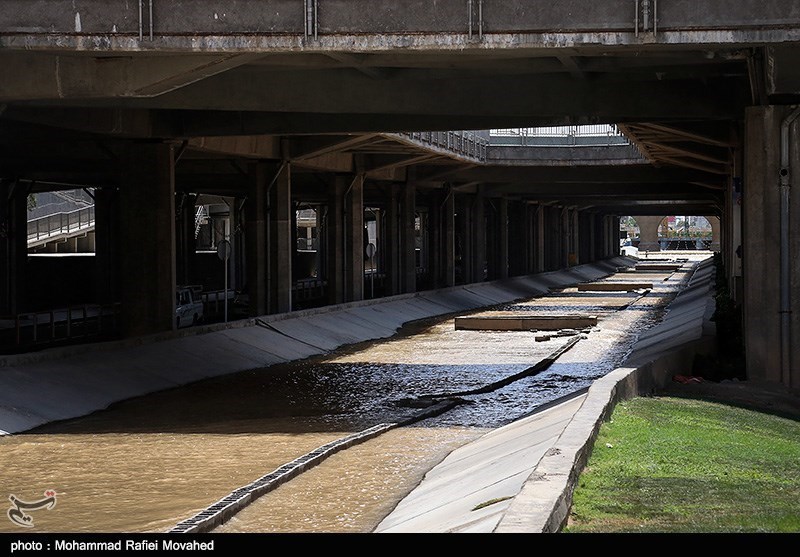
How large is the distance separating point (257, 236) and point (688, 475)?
34863 mm

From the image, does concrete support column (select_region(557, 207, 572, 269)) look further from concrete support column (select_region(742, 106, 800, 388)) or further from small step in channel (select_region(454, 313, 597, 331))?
concrete support column (select_region(742, 106, 800, 388))

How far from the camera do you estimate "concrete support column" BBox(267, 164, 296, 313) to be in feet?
154

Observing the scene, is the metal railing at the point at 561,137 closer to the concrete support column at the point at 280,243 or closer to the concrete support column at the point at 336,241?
the concrete support column at the point at 336,241

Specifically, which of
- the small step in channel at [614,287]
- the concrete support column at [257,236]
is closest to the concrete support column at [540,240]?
the small step in channel at [614,287]

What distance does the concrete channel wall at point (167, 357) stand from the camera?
2625 cm

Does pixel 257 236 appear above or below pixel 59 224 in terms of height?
below

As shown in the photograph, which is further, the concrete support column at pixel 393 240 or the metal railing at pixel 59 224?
the metal railing at pixel 59 224

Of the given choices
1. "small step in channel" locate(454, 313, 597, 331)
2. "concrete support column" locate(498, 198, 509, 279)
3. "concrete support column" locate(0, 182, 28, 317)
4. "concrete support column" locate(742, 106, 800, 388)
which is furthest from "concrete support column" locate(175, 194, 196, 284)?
"concrete support column" locate(742, 106, 800, 388)

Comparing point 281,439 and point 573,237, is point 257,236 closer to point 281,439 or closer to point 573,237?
point 281,439

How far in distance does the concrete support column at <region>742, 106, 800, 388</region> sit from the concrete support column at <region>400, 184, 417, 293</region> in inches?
1690

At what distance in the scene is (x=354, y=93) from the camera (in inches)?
1160

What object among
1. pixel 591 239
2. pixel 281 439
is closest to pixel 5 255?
pixel 281 439

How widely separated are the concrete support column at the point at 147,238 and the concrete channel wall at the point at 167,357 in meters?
1.85
